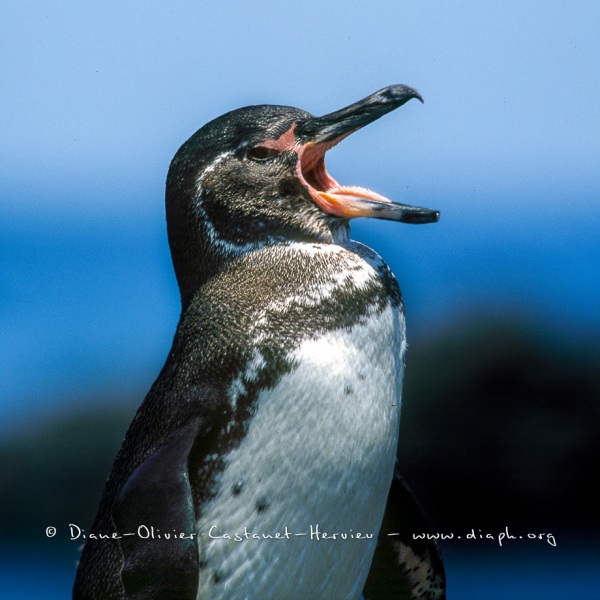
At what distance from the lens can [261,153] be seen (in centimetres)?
184

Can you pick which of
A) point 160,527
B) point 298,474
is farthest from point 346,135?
point 160,527

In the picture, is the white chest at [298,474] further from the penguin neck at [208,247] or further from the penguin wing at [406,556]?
the penguin wing at [406,556]

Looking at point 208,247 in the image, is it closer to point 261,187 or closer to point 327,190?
point 261,187

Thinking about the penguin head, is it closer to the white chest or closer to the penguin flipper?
the white chest

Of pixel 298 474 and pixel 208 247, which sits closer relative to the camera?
pixel 298 474

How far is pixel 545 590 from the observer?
271 cm

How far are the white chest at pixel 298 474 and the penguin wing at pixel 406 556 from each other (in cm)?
33

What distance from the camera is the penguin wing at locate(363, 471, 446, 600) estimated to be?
6.73 ft

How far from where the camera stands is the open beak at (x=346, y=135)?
1.80 meters

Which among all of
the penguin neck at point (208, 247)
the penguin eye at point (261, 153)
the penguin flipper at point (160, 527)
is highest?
the penguin eye at point (261, 153)

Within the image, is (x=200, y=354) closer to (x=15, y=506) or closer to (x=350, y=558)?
(x=350, y=558)

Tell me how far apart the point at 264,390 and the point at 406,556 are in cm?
60

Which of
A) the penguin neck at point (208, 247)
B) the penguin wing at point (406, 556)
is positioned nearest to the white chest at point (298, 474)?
the penguin neck at point (208, 247)

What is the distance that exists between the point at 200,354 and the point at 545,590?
1449mm
